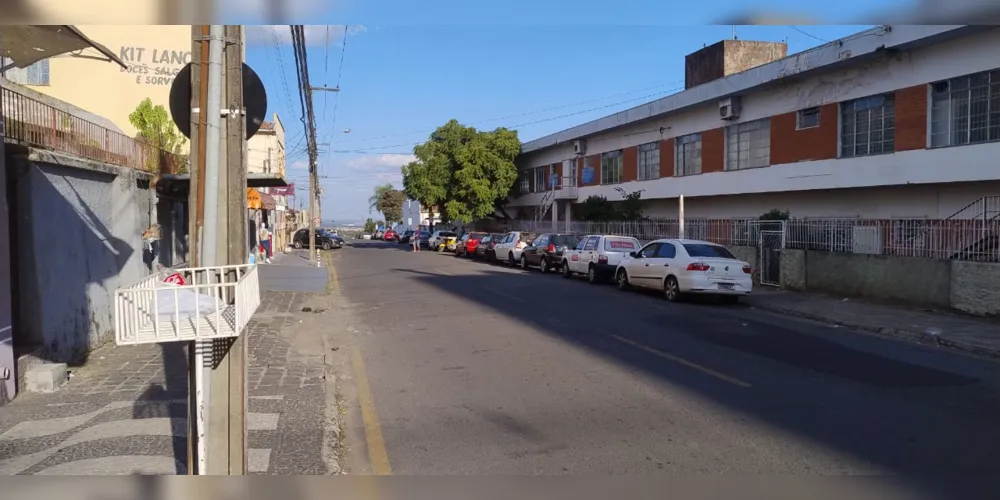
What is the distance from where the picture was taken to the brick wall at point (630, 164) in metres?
35.9

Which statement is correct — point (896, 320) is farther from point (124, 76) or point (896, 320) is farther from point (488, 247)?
point (124, 76)

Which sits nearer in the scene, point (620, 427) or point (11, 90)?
point (620, 427)

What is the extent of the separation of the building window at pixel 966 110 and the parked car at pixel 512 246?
1559 cm

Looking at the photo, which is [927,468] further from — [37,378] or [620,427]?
[37,378]

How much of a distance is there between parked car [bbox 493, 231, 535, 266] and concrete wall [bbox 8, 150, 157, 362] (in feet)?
66.6

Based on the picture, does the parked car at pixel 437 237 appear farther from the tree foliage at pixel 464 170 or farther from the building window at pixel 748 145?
the building window at pixel 748 145

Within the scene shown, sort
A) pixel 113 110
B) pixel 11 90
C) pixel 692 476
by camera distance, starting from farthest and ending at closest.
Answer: pixel 113 110
pixel 11 90
pixel 692 476

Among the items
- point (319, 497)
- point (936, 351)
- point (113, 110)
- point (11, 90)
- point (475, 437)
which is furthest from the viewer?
point (113, 110)

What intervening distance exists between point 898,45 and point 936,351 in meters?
12.3

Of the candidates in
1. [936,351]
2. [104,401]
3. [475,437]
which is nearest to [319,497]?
[475,437]

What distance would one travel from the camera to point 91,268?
10.2 metres

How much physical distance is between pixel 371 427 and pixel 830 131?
21.4 metres

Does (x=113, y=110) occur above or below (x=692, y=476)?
above

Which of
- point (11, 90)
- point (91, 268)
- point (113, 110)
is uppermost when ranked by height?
point (113, 110)
